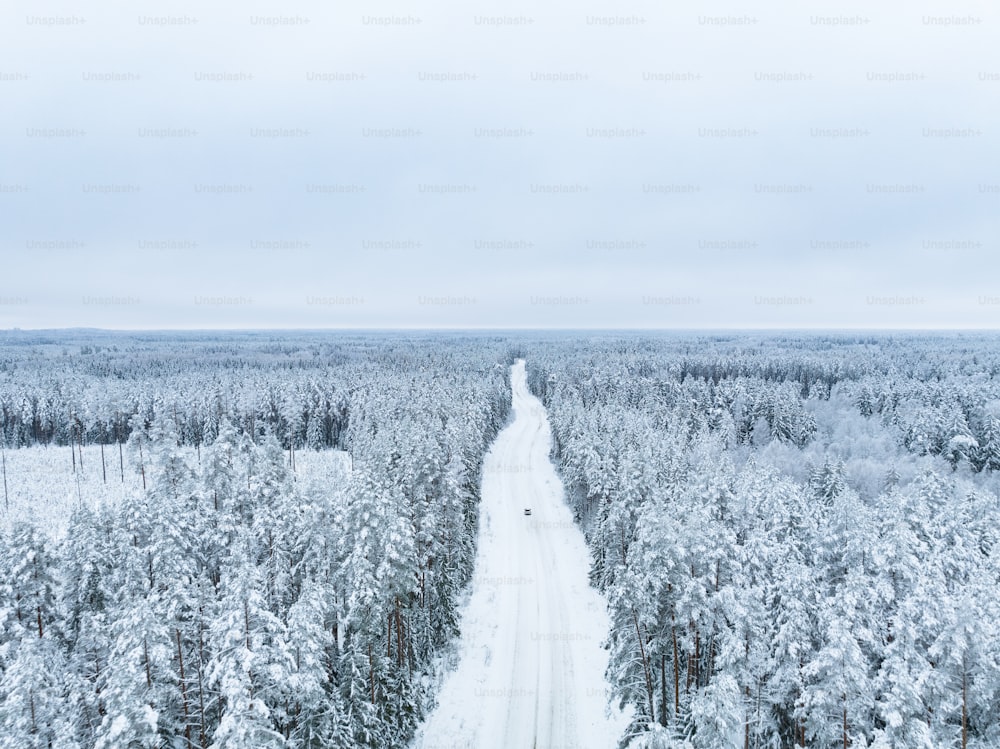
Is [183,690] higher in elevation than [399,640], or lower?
higher

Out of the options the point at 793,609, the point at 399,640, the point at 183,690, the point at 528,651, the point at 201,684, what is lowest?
the point at 528,651

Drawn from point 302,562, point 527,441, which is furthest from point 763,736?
point 527,441

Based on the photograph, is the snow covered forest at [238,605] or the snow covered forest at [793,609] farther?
the snow covered forest at [793,609]

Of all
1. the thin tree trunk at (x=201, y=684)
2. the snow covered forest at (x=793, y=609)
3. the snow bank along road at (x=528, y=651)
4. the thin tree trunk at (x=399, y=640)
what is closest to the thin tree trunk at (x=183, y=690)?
the thin tree trunk at (x=201, y=684)

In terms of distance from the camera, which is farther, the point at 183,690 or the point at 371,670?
the point at 371,670

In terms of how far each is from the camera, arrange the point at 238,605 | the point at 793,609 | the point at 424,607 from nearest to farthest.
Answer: the point at 238,605
the point at 793,609
the point at 424,607

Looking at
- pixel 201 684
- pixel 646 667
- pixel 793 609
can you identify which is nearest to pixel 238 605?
pixel 201 684

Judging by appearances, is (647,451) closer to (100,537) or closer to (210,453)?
(210,453)

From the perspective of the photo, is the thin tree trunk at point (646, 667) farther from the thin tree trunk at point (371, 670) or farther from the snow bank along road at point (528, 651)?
the thin tree trunk at point (371, 670)

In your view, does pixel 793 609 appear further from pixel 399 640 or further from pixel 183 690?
pixel 183 690
